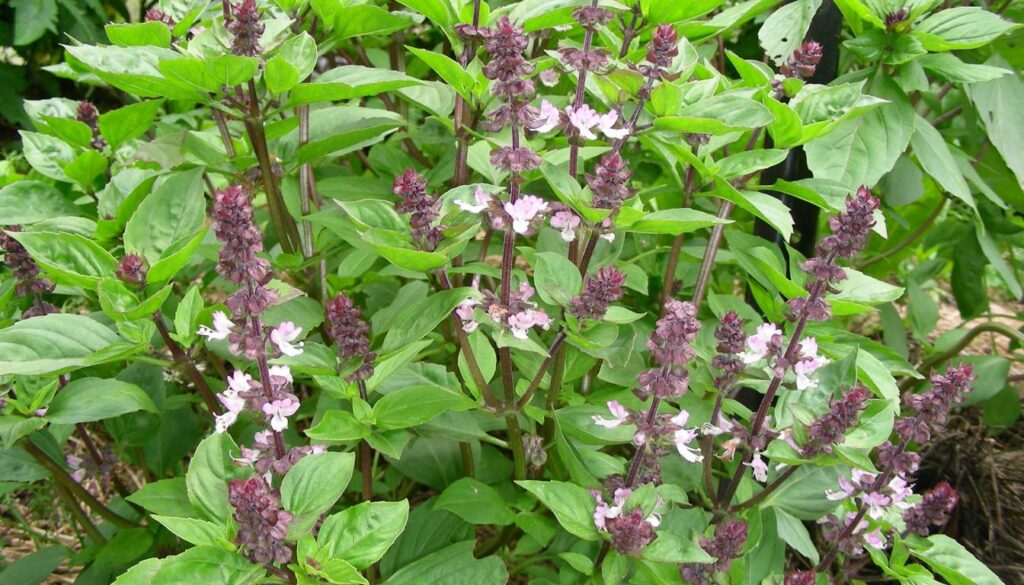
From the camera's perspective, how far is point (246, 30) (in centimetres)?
151

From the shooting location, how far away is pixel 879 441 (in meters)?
1.58

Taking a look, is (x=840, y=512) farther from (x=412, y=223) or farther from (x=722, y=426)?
(x=412, y=223)

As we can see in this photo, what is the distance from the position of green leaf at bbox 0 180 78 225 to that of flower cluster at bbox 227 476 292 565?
104cm

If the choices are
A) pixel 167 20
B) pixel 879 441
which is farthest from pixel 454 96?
pixel 879 441

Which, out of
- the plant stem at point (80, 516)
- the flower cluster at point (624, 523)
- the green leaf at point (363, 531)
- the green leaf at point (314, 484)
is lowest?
the plant stem at point (80, 516)

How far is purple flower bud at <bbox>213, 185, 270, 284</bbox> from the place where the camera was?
1249mm

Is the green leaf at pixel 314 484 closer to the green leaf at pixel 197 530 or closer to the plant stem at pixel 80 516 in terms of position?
the green leaf at pixel 197 530

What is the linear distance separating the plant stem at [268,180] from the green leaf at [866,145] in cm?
111

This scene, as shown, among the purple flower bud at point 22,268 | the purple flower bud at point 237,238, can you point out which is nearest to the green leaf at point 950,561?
the purple flower bud at point 237,238

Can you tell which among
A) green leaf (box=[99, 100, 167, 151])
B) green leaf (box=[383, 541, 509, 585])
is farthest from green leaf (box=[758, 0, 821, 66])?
green leaf (box=[99, 100, 167, 151])

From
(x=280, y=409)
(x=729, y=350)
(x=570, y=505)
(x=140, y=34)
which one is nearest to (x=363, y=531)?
(x=280, y=409)

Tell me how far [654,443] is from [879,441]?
413 millimetres

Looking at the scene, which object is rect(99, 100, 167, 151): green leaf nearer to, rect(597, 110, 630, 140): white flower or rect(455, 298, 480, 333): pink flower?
rect(455, 298, 480, 333): pink flower

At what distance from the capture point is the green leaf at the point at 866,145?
6.10ft
